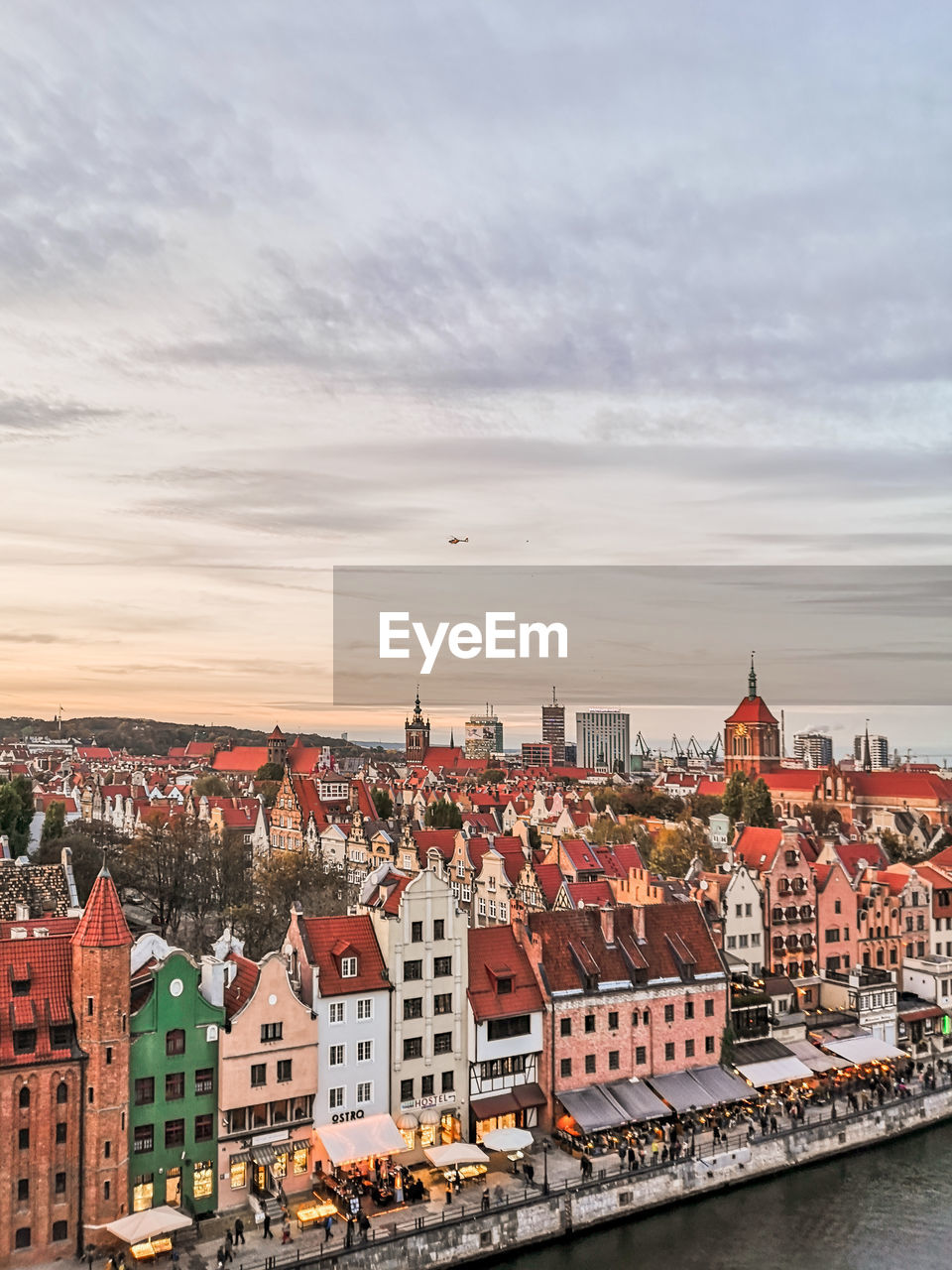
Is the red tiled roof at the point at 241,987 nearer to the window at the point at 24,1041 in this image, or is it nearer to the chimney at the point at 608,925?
the window at the point at 24,1041

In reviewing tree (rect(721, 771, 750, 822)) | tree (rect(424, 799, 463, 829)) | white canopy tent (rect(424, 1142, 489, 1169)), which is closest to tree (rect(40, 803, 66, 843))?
tree (rect(424, 799, 463, 829))

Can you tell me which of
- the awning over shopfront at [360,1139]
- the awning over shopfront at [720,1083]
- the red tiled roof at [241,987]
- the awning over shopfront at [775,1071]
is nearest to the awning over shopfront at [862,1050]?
the awning over shopfront at [775,1071]

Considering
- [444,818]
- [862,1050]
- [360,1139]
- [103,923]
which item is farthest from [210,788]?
[103,923]

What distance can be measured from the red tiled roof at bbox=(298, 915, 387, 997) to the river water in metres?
12.5

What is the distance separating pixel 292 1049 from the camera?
4388 centimetres

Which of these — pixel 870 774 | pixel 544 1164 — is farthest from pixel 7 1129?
pixel 870 774

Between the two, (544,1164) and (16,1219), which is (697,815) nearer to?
(544,1164)

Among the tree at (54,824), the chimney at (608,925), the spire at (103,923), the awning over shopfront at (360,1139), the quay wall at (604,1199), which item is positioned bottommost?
the quay wall at (604,1199)

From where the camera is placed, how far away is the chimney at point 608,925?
54.2m

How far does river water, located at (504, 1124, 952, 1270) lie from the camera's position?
42.3 meters

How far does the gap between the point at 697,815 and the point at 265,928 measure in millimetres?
Result: 90601

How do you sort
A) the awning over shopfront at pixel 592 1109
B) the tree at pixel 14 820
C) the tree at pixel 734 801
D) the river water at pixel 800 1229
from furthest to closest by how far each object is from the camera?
the tree at pixel 734 801, the tree at pixel 14 820, the awning over shopfront at pixel 592 1109, the river water at pixel 800 1229

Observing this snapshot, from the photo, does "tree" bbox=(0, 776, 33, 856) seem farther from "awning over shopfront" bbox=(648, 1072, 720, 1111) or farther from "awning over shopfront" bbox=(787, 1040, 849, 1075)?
"awning over shopfront" bbox=(787, 1040, 849, 1075)

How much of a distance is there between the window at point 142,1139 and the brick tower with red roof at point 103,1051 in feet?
2.28
